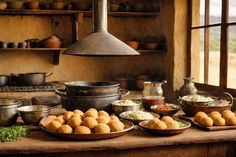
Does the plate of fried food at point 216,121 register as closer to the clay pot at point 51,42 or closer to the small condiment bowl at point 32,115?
the small condiment bowl at point 32,115

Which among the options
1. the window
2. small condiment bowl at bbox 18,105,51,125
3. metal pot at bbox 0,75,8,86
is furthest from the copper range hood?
metal pot at bbox 0,75,8,86

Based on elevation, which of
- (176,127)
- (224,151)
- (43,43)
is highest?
(43,43)

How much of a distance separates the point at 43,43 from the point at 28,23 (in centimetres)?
54

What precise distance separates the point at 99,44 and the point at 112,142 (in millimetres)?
1135

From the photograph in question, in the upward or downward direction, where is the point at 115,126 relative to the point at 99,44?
downward

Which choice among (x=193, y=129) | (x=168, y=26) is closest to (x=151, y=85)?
(x=193, y=129)

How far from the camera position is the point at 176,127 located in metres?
2.15

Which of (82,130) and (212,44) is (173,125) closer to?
(82,130)

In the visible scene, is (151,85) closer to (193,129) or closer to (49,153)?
(193,129)

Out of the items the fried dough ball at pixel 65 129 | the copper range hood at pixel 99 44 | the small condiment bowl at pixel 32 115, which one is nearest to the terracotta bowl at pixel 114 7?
the copper range hood at pixel 99 44

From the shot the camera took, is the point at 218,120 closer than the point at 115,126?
No

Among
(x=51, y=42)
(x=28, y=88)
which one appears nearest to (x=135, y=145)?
(x=28, y=88)

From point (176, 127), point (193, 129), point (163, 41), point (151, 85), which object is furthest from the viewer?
point (163, 41)

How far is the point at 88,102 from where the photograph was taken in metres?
2.59
